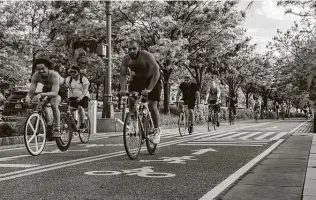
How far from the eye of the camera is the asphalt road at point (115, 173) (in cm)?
443

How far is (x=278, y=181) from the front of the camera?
516 cm

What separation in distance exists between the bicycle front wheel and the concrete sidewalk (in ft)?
11.9

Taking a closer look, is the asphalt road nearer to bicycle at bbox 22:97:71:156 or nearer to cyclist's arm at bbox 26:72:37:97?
bicycle at bbox 22:97:71:156

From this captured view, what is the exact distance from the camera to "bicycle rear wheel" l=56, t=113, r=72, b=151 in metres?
8.51

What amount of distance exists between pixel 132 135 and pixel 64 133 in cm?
200

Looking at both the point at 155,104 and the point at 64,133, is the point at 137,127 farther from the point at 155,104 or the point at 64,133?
the point at 64,133

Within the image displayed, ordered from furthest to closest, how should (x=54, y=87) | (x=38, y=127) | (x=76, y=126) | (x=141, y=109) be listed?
(x=76, y=126) → (x=54, y=87) → (x=38, y=127) → (x=141, y=109)

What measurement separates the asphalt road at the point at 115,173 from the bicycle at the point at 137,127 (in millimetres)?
208

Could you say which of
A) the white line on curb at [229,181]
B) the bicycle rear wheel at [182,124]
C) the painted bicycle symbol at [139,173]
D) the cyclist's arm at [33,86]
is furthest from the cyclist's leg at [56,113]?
the bicycle rear wheel at [182,124]

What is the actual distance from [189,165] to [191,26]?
776 inches

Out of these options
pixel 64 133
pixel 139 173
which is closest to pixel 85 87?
pixel 64 133

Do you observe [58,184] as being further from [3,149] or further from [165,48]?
[165,48]

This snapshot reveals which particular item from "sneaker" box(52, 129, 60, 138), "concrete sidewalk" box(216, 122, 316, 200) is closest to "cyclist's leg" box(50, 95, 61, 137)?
"sneaker" box(52, 129, 60, 138)

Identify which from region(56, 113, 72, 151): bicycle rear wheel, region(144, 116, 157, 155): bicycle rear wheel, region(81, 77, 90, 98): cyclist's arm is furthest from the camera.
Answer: region(81, 77, 90, 98): cyclist's arm
